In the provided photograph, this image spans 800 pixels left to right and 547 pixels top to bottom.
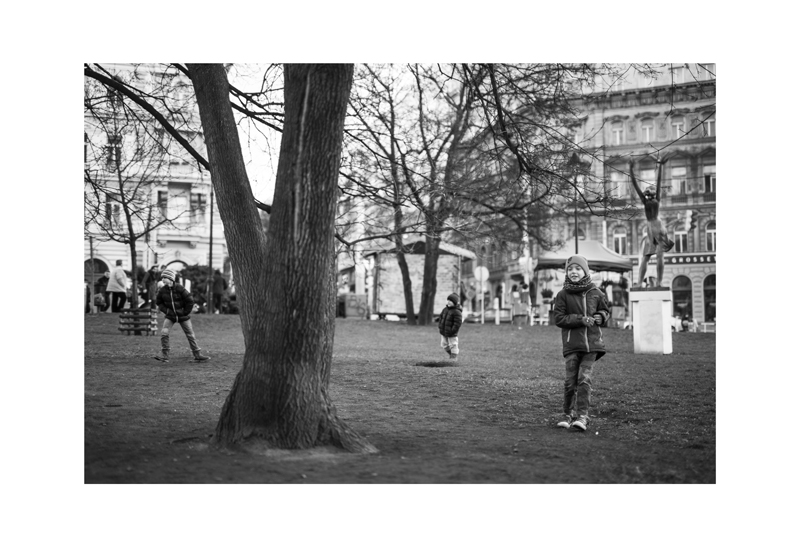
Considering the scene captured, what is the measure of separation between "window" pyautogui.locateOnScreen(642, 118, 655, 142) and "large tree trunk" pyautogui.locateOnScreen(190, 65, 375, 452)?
453 cm

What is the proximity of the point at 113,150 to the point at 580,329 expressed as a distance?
5623 mm

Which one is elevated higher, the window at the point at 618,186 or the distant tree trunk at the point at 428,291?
the window at the point at 618,186

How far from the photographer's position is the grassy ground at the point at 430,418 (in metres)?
5.54

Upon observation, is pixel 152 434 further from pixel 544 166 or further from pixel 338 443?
pixel 544 166

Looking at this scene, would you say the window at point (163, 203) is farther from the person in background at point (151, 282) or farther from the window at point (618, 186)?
the window at point (618, 186)

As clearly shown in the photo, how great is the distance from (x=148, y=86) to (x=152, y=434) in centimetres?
430

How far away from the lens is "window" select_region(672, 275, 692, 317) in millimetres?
13906

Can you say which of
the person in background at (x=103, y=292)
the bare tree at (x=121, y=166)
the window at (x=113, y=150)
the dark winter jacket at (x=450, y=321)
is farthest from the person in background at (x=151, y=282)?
the dark winter jacket at (x=450, y=321)

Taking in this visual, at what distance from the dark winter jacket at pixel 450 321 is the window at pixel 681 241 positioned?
336 centimetres

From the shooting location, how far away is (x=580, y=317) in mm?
7277

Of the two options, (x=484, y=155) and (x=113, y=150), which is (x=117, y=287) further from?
(x=484, y=155)

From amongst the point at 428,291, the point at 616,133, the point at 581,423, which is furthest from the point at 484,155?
the point at 428,291

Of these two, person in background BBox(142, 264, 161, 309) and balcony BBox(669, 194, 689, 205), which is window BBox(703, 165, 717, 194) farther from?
person in background BBox(142, 264, 161, 309)

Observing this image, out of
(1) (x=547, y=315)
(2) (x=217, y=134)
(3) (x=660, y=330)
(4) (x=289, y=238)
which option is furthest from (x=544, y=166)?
(1) (x=547, y=315)
